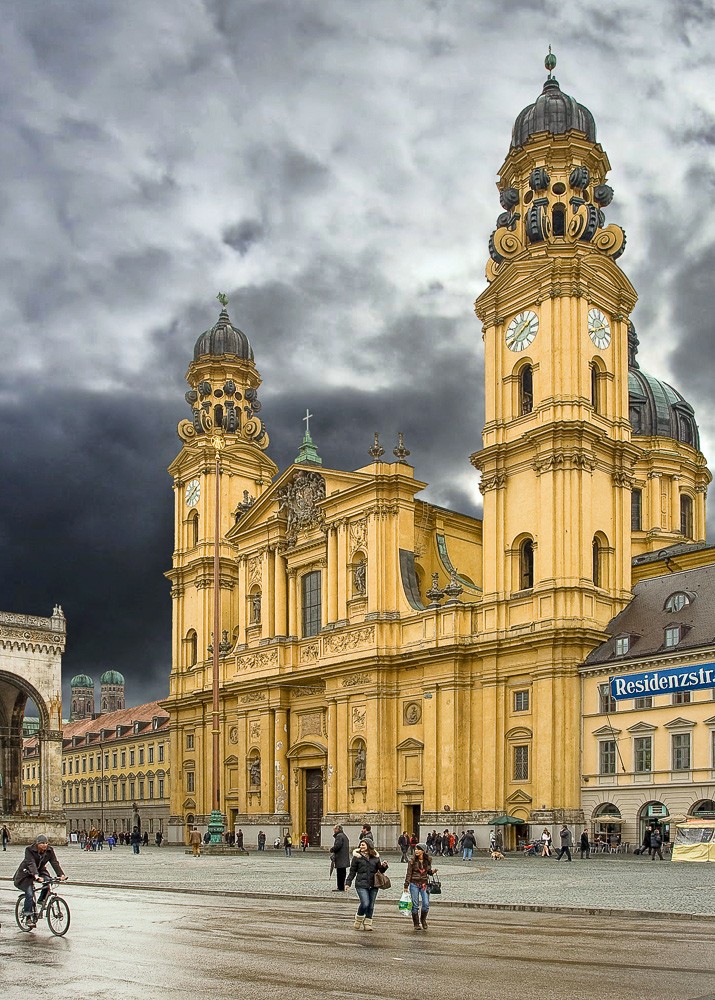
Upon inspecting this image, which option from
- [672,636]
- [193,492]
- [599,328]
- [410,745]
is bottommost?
[410,745]

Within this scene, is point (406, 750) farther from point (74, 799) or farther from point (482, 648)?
point (74, 799)

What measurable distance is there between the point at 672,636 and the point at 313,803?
2336 cm

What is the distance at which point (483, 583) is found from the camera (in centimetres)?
5428

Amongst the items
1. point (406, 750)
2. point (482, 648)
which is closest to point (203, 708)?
point (406, 750)

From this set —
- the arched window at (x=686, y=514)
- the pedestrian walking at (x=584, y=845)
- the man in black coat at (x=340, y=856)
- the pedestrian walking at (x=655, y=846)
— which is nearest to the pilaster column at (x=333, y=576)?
the pedestrian walking at (x=584, y=845)

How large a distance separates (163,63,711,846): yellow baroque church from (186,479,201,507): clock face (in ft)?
21.4

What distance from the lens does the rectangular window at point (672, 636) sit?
46.2m

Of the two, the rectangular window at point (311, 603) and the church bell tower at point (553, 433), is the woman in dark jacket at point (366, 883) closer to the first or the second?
the church bell tower at point (553, 433)

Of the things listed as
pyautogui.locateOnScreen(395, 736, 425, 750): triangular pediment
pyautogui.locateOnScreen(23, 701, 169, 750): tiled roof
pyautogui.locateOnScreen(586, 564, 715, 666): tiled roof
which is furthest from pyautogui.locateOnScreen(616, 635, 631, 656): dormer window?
pyautogui.locateOnScreen(23, 701, 169, 750): tiled roof

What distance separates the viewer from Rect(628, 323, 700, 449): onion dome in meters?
74.1

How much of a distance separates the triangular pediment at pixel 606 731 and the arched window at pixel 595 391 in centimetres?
1471

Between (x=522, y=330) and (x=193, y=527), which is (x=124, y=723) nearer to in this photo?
(x=193, y=527)

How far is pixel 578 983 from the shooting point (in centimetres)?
1248

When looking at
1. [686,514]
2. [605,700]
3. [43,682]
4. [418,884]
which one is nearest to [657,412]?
[686,514]
